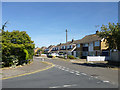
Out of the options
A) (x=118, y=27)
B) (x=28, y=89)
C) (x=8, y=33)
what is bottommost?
(x=28, y=89)

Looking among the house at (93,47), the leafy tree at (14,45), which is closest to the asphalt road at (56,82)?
the leafy tree at (14,45)

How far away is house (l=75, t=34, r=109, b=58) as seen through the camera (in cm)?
3184

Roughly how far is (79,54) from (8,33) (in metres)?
29.4

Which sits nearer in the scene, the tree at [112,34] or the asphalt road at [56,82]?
the asphalt road at [56,82]

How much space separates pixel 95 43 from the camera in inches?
1350

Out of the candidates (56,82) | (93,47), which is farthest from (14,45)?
(93,47)

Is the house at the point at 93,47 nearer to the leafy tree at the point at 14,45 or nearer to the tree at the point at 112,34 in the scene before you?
the tree at the point at 112,34

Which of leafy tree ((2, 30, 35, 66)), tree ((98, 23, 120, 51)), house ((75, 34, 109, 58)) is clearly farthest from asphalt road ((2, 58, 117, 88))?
house ((75, 34, 109, 58))

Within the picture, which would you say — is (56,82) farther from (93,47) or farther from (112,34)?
(93,47)

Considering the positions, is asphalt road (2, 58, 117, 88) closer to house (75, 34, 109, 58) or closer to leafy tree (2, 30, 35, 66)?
leafy tree (2, 30, 35, 66)

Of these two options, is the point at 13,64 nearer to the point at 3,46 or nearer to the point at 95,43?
the point at 3,46

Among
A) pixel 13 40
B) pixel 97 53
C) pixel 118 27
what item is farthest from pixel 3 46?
pixel 97 53

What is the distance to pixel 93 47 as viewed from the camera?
115 feet

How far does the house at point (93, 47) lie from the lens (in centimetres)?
3184
